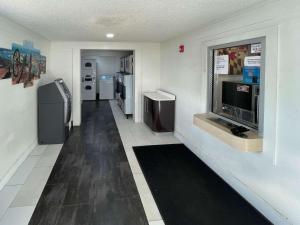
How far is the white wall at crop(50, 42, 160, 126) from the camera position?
6363 millimetres

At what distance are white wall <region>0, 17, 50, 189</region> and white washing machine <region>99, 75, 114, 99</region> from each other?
24.0 feet

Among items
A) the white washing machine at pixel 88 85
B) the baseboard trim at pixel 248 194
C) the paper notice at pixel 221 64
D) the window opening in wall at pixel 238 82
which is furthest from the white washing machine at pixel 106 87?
the paper notice at pixel 221 64

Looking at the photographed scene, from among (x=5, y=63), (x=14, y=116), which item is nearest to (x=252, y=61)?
(x=5, y=63)

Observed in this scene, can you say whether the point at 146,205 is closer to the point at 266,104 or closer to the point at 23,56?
the point at 266,104

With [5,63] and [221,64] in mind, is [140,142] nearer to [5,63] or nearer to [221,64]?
[221,64]

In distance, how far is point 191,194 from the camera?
10.1 feet

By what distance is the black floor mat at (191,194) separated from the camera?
2.59 meters

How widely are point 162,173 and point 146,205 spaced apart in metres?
0.92

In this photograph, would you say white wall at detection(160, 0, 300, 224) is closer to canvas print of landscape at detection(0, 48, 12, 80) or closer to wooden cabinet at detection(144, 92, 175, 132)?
wooden cabinet at detection(144, 92, 175, 132)

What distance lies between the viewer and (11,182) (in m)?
3.34

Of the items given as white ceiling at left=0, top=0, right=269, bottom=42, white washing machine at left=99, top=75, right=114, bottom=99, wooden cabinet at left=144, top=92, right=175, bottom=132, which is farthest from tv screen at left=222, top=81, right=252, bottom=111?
white washing machine at left=99, top=75, right=114, bottom=99

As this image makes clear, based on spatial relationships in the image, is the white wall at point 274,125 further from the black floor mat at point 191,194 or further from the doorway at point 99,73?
the doorway at point 99,73

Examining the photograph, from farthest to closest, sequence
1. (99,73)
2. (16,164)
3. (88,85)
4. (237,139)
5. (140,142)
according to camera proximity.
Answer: (99,73), (88,85), (140,142), (16,164), (237,139)

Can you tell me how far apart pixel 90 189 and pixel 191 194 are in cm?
122
